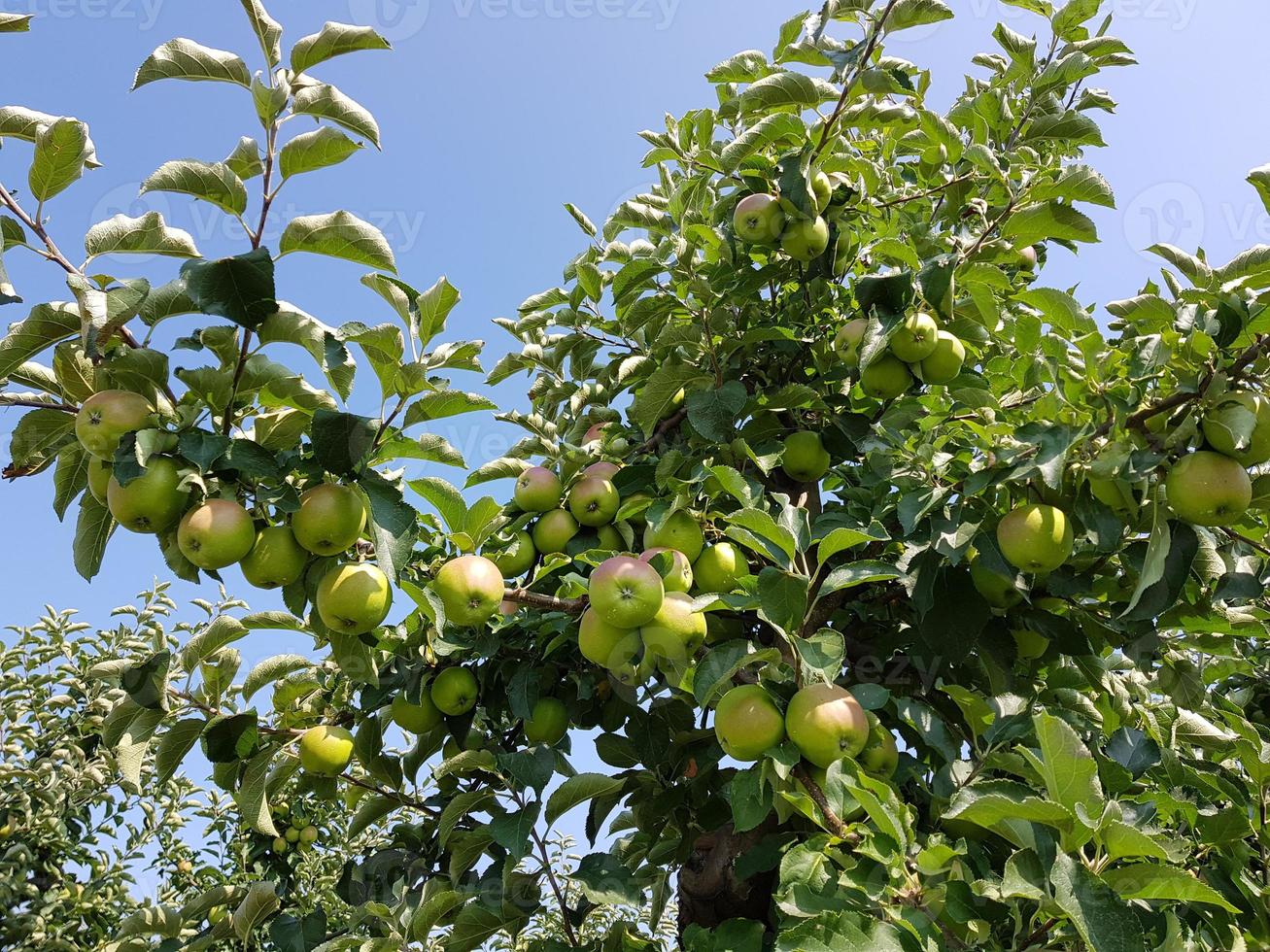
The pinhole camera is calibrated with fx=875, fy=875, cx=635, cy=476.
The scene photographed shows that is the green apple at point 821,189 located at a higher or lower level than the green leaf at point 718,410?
higher

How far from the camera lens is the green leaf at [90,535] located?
6.86 feet

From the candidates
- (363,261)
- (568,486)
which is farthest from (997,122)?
(363,261)

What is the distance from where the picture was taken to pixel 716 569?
2.59m

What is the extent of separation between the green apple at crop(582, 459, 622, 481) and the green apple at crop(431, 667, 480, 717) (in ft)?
2.43

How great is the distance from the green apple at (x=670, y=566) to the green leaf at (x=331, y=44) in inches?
54.2

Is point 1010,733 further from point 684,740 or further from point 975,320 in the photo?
point 975,320

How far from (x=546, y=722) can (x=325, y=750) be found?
677 mm

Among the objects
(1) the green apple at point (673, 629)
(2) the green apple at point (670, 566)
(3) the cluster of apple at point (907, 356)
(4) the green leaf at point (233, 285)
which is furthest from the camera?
(3) the cluster of apple at point (907, 356)

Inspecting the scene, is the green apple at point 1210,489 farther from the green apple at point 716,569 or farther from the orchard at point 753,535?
the green apple at point 716,569

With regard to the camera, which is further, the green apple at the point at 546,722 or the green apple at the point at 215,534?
the green apple at the point at 546,722

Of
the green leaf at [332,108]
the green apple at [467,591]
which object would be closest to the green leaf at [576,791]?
the green apple at [467,591]

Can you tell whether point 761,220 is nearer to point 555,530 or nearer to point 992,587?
point 555,530

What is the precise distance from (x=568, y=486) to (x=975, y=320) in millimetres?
1468

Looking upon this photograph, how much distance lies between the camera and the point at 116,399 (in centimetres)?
184
